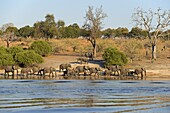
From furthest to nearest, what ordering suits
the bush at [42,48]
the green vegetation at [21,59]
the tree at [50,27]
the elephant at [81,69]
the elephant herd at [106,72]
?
the tree at [50,27], the bush at [42,48], the green vegetation at [21,59], the elephant at [81,69], the elephant herd at [106,72]

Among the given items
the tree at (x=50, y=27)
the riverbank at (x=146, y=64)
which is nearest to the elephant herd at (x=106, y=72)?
the riverbank at (x=146, y=64)

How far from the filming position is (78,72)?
52.7 m

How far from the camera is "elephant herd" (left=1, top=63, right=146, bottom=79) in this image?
168 feet

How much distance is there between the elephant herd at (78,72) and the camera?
51.2m

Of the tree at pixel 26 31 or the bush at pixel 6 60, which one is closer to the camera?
the bush at pixel 6 60

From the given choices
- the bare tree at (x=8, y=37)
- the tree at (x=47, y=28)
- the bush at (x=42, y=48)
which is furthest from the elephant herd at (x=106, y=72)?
the tree at (x=47, y=28)

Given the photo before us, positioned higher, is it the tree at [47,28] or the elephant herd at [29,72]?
the tree at [47,28]

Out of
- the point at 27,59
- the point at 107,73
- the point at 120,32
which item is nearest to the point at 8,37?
the point at 27,59

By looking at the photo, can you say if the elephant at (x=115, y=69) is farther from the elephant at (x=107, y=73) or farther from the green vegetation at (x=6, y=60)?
the green vegetation at (x=6, y=60)

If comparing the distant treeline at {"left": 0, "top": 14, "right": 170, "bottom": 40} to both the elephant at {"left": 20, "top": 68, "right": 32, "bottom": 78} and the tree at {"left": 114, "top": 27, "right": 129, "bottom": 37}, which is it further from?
the elephant at {"left": 20, "top": 68, "right": 32, "bottom": 78}

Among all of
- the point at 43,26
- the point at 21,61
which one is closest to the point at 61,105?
the point at 21,61

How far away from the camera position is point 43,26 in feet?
319

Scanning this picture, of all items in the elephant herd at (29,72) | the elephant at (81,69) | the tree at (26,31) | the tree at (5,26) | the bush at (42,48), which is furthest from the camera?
the tree at (26,31)

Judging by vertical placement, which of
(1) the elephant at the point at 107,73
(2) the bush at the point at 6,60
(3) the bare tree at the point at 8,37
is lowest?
(1) the elephant at the point at 107,73
